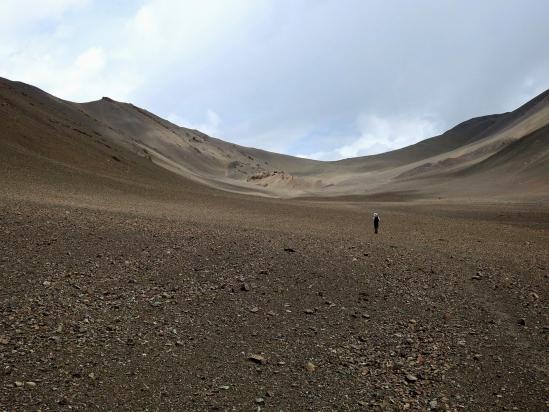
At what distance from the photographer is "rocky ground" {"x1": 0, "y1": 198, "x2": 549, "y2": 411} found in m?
6.06

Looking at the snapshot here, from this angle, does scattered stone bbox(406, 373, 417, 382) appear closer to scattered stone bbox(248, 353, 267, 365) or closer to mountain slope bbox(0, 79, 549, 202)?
scattered stone bbox(248, 353, 267, 365)

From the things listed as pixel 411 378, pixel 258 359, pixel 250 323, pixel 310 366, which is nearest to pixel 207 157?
pixel 250 323

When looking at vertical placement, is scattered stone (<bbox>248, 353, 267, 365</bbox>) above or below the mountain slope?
below

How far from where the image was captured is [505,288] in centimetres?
1070

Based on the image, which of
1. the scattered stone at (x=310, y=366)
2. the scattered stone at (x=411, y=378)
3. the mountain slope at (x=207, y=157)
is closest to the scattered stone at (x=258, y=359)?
the scattered stone at (x=310, y=366)

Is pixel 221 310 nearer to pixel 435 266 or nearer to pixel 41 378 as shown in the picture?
pixel 41 378

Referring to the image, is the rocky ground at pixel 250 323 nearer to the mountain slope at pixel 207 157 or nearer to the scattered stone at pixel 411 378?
the scattered stone at pixel 411 378

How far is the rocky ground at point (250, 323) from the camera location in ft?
19.9

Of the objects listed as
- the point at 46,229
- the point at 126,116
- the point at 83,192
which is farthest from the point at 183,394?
the point at 126,116

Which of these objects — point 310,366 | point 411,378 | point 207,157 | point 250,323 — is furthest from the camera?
point 207,157

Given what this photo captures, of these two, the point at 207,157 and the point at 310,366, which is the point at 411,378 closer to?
the point at 310,366

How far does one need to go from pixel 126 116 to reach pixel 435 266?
107048 mm

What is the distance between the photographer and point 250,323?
8031mm

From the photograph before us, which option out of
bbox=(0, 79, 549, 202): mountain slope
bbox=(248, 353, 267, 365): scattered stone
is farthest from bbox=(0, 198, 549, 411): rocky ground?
bbox=(0, 79, 549, 202): mountain slope
